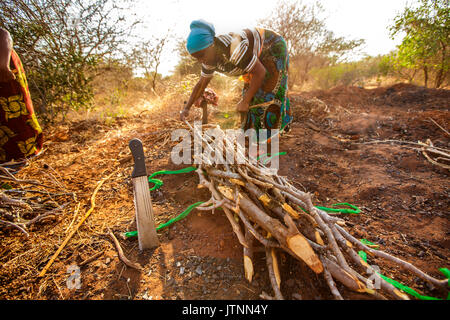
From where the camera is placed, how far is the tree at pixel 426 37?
17.8ft

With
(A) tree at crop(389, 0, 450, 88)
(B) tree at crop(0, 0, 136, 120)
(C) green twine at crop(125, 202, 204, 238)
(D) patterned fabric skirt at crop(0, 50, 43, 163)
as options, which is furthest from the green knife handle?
(A) tree at crop(389, 0, 450, 88)

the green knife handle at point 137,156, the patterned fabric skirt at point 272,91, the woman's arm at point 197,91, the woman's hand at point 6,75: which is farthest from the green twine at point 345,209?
the woman's hand at point 6,75

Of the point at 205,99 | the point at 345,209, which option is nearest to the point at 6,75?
the point at 205,99

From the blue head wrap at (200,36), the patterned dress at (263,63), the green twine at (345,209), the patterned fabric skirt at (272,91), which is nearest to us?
the green twine at (345,209)

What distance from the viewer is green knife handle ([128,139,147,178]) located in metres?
1.29

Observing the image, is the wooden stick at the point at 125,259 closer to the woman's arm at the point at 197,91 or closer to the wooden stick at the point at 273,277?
the wooden stick at the point at 273,277

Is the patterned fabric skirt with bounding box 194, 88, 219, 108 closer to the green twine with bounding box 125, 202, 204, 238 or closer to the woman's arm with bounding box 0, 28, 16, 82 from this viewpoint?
the green twine with bounding box 125, 202, 204, 238

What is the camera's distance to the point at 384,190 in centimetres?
213

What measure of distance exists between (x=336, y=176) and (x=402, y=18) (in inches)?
292

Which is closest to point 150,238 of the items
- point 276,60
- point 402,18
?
point 276,60

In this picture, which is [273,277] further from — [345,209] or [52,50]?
[52,50]

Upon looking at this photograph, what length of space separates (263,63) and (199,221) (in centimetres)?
211

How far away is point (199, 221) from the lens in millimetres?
1719

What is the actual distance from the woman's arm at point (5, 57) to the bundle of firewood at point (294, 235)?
244 centimetres
